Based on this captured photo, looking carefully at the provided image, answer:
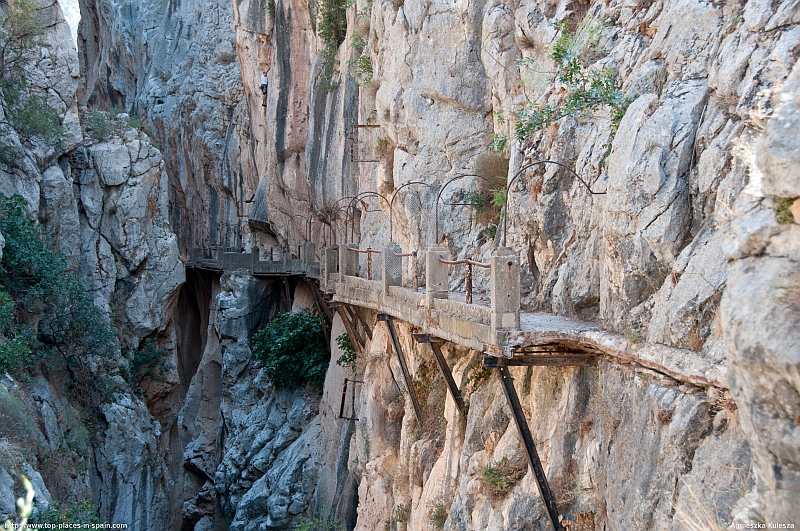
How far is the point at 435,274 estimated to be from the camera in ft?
39.9

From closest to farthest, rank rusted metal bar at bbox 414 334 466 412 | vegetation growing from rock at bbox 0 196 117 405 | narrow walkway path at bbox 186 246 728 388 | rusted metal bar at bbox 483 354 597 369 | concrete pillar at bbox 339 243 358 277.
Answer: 1. narrow walkway path at bbox 186 246 728 388
2. rusted metal bar at bbox 483 354 597 369
3. rusted metal bar at bbox 414 334 466 412
4. concrete pillar at bbox 339 243 358 277
5. vegetation growing from rock at bbox 0 196 117 405

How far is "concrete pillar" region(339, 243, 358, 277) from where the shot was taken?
1944 centimetres

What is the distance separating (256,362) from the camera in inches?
1091

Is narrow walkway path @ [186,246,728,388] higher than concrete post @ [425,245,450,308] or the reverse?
the reverse

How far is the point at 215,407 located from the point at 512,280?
918 inches

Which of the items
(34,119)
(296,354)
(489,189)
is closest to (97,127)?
(34,119)

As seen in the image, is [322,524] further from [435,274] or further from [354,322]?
[435,274]

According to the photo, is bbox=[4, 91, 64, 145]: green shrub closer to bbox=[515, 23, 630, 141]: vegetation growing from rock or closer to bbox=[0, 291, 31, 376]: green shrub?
bbox=[0, 291, 31, 376]: green shrub

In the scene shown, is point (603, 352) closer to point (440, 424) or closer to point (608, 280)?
point (608, 280)

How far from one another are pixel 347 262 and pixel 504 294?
35.7 ft

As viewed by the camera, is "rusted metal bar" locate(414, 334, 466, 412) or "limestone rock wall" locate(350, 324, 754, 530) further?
"rusted metal bar" locate(414, 334, 466, 412)

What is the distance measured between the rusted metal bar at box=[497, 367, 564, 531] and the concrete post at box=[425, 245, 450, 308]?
280cm

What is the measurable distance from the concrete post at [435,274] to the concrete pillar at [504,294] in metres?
2.83

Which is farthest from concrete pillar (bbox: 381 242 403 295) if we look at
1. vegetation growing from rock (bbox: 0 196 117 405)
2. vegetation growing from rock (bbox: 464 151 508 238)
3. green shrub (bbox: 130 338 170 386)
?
green shrub (bbox: 130 338 170 386)
